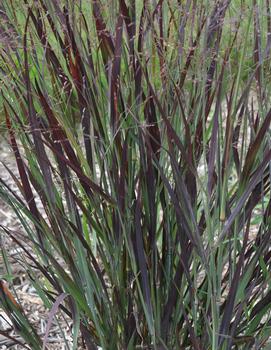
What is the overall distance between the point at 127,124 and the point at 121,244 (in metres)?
0.25

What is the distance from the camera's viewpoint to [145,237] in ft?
4.37

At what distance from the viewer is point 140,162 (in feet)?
4.06

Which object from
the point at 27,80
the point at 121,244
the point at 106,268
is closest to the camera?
the point at 27,80

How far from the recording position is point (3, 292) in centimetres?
135

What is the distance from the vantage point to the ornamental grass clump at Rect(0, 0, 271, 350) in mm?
1176

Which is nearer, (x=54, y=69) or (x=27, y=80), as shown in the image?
(x=27, y=80)

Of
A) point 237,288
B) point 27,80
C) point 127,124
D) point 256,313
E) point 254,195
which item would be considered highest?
point 27,80

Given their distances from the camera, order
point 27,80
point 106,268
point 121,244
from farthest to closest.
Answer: point 106,268 → point 121,244 → point 27,80

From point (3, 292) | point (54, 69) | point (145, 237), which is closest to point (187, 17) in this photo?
point (54, 69)

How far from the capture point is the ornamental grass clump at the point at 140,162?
3.86 feet

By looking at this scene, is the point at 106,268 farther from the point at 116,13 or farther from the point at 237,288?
the point at 116,13

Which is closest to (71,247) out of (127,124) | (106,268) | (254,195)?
(106,268)

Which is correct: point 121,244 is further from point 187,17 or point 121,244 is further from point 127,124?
point 187,17

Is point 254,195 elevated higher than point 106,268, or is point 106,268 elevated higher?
point 254,195
